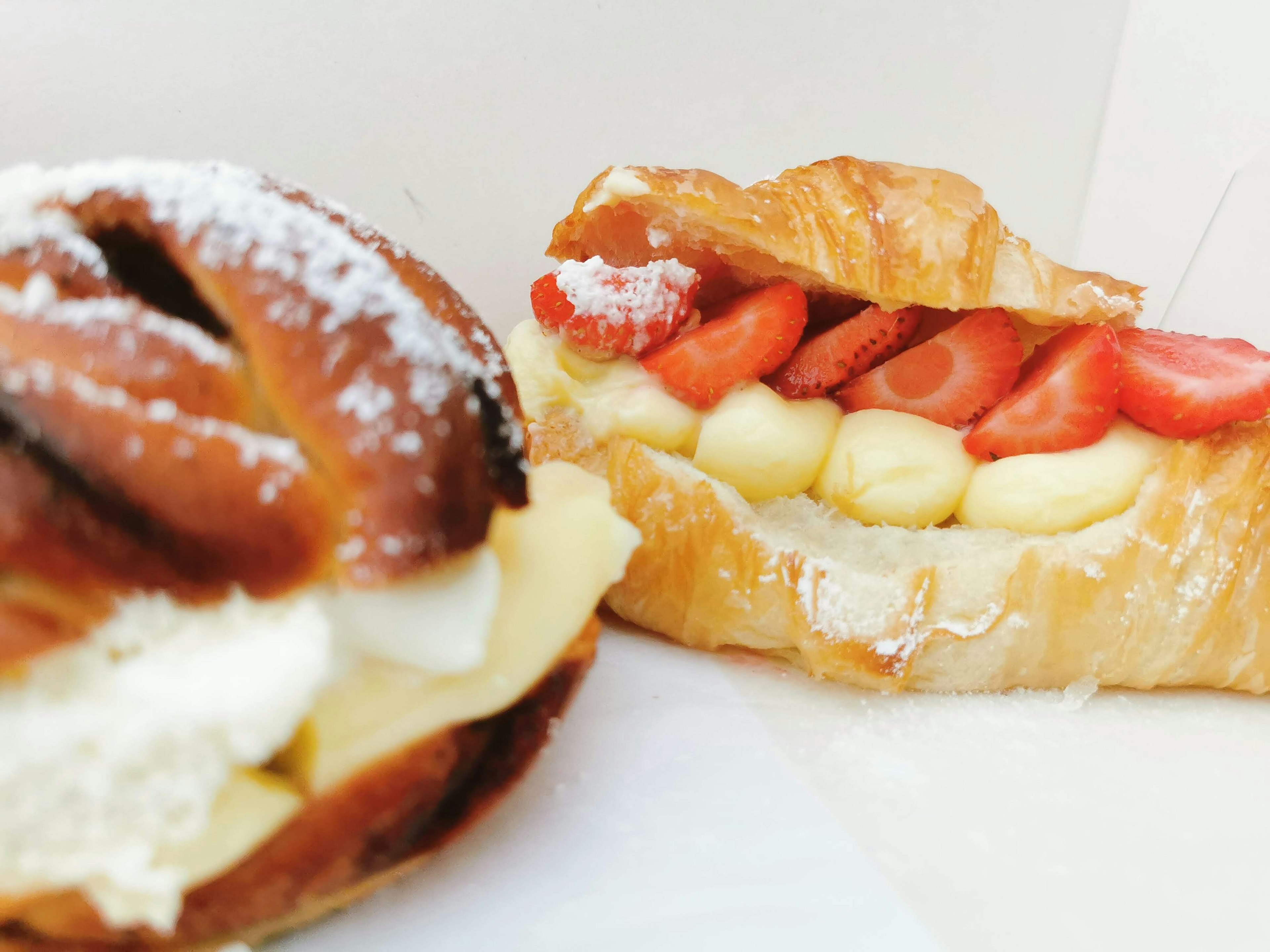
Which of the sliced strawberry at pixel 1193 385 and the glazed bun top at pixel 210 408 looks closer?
the glazed bun top at pixel 210 408

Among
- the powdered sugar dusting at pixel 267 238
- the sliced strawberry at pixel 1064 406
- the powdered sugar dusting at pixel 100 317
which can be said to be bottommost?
the sliced strawberry at pixel 1064 406

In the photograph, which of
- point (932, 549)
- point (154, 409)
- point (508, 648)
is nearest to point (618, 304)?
point (932, 549)

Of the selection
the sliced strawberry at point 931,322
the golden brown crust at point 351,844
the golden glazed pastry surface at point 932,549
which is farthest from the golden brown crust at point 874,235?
the golden brown crust at point 351,844

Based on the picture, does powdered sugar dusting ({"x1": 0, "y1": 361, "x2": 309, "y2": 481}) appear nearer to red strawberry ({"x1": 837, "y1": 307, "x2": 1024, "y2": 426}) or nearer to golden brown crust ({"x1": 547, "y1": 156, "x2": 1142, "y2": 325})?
golden brown crust ({"x1": 547, "y1": 156, "x2": 1142, "y2": 325})

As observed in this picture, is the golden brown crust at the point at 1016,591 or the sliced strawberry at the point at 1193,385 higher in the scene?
the sliced strawberry at the point at 1193,385

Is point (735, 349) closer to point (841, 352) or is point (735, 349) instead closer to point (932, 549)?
point (841, 352)

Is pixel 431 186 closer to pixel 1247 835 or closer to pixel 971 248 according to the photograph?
pixel 971 248

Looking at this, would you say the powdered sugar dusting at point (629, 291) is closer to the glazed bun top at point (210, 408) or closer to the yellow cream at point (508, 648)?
the yellow cream at point (508, 648)
